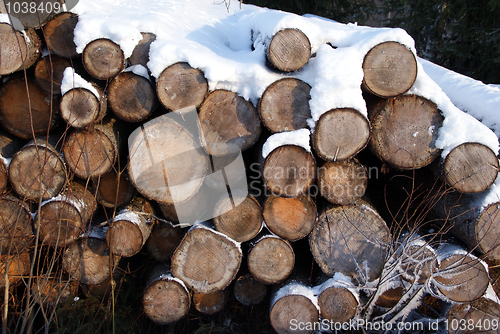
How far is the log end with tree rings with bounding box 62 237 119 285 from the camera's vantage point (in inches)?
93.6

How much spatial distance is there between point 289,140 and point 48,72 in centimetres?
190

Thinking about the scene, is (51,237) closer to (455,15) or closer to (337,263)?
(337,263)

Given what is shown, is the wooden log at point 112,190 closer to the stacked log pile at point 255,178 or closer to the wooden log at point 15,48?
the stacked log pile at point 255,178

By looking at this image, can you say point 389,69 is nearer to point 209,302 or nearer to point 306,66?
point 306,66

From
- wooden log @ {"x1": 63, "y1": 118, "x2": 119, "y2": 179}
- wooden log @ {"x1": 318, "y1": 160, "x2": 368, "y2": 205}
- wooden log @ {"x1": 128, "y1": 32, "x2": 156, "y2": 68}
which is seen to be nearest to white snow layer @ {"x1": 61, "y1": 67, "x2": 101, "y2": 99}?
wooden log @ {"x1": 63, "y1": 118, "x2": 119, "y2": 179}

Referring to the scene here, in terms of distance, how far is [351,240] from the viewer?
2236 millimetres

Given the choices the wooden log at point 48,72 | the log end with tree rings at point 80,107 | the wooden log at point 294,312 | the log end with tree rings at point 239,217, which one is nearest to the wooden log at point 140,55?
the log end with tree rings at point 80,107

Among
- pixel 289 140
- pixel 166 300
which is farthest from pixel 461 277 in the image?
pixel 166 300

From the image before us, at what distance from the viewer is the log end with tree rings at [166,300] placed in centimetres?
226

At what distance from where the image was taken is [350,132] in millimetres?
1982

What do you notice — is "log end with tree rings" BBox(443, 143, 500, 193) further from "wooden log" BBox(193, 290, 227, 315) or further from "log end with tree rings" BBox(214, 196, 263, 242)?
"wooden log" BBox(193, 290, 227, 315)

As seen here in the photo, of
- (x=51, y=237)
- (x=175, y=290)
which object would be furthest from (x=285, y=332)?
(x=51, y=237)

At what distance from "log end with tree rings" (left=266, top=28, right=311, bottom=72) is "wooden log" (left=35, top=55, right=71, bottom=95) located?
1.60m

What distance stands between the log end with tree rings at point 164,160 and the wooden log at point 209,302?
2.81 feet
